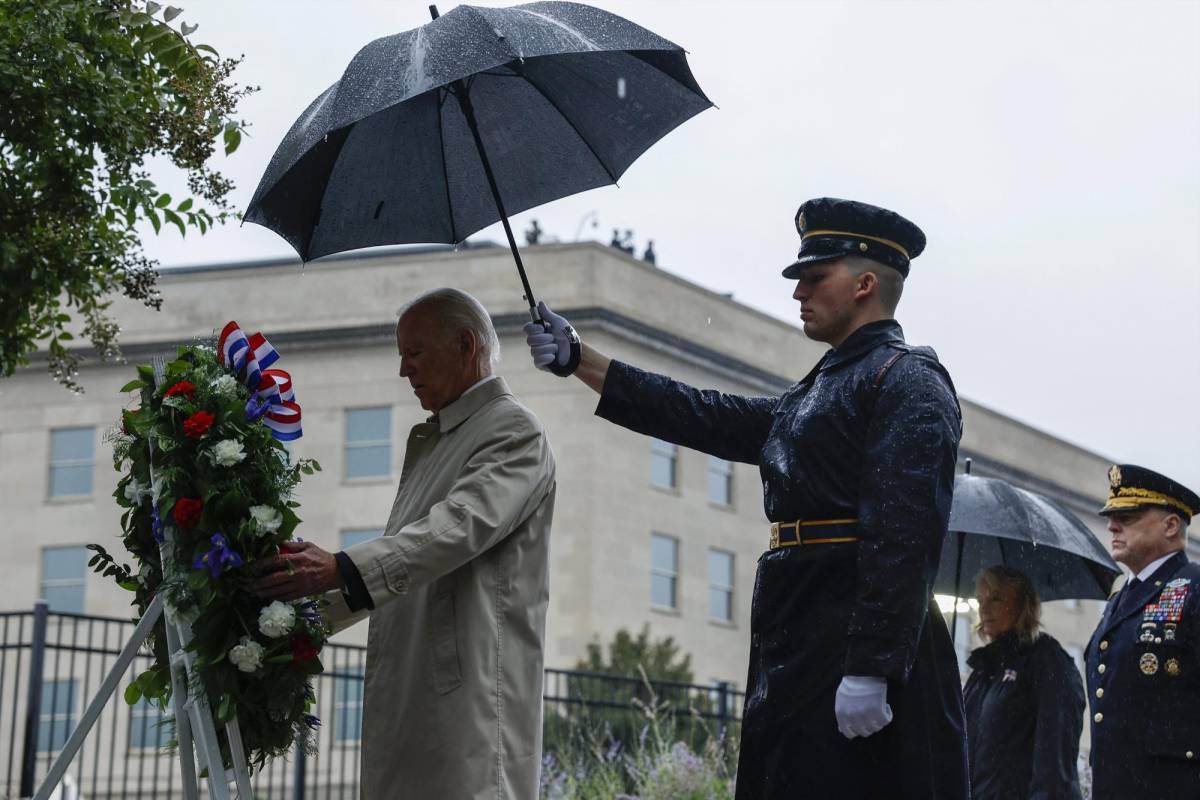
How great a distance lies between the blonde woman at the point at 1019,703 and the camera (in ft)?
25.1

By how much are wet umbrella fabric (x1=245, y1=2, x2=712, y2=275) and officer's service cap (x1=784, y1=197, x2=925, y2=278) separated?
90 centimetres

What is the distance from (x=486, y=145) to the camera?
246 inches

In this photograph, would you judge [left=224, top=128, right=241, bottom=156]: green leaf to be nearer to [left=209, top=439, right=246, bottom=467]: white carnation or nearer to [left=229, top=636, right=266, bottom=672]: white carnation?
[left=209, top=439, right=246, bottom=467]: white carnation

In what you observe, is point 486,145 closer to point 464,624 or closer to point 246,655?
point 464,624

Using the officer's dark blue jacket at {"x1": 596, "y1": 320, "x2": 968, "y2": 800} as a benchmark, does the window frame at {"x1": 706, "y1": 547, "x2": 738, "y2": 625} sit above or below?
above

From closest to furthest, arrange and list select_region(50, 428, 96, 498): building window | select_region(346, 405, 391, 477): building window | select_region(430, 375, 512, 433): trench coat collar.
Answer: select_region(430, 375, 512, 433): trench coat collar
select_region(346, 405, 391, 477): building window
select_region(50, 428, 96, 498): building window

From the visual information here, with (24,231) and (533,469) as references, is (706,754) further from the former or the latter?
(533,469)

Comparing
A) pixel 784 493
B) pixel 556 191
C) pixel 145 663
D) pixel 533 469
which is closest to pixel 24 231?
pixel 556 191

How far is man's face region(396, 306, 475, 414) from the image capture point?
562cm

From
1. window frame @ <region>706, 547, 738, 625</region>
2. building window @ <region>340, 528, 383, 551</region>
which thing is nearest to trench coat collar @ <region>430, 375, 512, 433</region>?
building window @ <region>340, 528, 383, 551</region>

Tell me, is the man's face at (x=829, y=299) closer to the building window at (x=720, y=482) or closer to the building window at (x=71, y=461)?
the building window at (x=720, y=482)

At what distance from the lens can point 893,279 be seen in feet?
16.9

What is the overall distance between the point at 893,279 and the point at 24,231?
396 centimetres

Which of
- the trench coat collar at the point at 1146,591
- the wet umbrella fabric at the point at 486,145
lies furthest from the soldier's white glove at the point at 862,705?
the trench coat collar at the point at 1146,591
